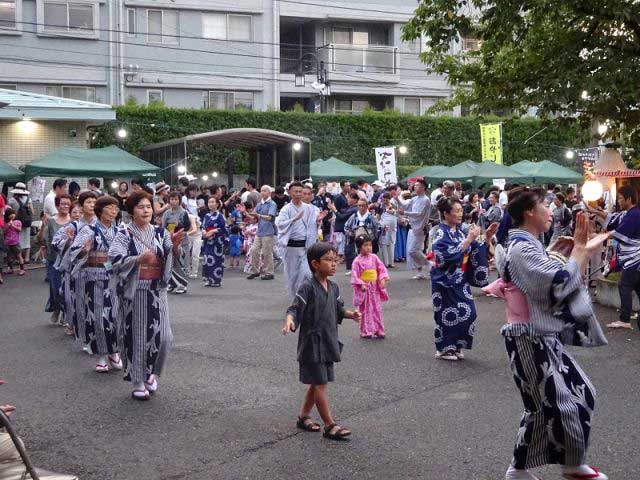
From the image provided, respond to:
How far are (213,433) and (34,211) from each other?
17153 millimetres

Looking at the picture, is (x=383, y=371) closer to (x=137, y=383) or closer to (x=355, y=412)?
(x=355, y=412)

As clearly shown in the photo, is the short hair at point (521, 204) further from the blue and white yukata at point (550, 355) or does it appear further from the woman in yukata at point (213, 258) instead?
the woman in yukata at point (213, 258)

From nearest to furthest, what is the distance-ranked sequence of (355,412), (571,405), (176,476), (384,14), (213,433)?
(571,405)
(176,476)
(213,433)
(355,412)
(384,14)

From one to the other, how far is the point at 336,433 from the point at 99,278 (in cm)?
394

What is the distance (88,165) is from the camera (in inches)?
811

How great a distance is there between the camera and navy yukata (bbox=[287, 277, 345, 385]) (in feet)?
21.2

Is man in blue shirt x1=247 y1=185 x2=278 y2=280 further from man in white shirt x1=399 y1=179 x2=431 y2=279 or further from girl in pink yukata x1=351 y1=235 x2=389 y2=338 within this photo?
girl in pink yukata x1=351 y1=235 x2=389 y2=338

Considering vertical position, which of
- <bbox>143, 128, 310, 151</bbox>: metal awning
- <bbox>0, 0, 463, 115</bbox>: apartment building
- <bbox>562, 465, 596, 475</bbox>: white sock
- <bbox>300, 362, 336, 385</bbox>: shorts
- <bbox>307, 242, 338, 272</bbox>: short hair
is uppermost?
<bbox>0, 0, 463, 115</bbox>: apartment building

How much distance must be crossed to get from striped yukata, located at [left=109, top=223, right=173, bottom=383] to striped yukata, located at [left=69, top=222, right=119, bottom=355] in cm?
136

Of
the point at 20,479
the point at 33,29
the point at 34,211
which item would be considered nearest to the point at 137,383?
the point at 20,479

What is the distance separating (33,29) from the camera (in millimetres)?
30641

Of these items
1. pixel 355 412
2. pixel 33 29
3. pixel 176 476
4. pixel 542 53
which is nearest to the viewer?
pixel 176 476

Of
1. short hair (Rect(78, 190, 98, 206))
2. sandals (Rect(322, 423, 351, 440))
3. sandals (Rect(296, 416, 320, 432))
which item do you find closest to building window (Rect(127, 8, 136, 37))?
short hair (Rect(78, 190, 98, 206))

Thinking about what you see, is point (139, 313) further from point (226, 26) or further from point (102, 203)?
point (226, 26)
